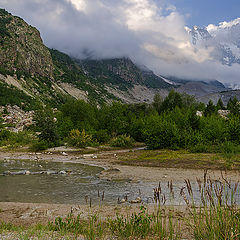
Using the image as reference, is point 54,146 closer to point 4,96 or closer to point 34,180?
point 34,180

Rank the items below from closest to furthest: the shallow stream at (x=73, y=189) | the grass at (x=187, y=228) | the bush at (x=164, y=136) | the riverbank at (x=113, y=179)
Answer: the grass at (x=187, y=228) → the riverbank at (x=113, y=179) → the shallow stream at (x=73, y=189) → the bush at (x=164, y=136)

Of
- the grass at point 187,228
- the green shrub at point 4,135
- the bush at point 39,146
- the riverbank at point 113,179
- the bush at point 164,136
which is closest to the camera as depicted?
the grass at point 187,228

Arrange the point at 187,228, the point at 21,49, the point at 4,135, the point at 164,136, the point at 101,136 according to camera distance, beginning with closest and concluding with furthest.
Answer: the point at 187,228 → the point at 164,136 → the point at 101,136 → the point at 4,135 → the point at 21,49

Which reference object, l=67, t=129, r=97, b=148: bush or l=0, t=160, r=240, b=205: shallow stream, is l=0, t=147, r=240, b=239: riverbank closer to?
l=0, t=160, r=240, b=205: shallow stream

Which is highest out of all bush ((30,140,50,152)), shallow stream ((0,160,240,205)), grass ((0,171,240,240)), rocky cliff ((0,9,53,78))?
rocky cliff ((0,9,53,78))

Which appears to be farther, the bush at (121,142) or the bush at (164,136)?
the bush at (121,142)

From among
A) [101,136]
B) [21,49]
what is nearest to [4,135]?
[101,136]

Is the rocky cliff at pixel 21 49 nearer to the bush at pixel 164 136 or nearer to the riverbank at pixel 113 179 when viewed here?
the riverbank at pixel 113 179

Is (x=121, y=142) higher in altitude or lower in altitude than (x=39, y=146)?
higher

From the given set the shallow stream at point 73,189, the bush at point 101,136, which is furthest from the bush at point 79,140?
the shallow stream at point 73,189

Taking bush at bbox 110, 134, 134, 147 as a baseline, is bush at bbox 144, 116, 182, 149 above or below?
above

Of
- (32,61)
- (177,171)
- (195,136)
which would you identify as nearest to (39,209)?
(177,171)

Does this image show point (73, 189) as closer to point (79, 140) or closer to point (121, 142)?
point (79, 140)

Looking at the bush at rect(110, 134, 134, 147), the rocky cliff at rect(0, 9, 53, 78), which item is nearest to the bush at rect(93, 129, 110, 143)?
the bush at rect(110, 134, 134, 147)
